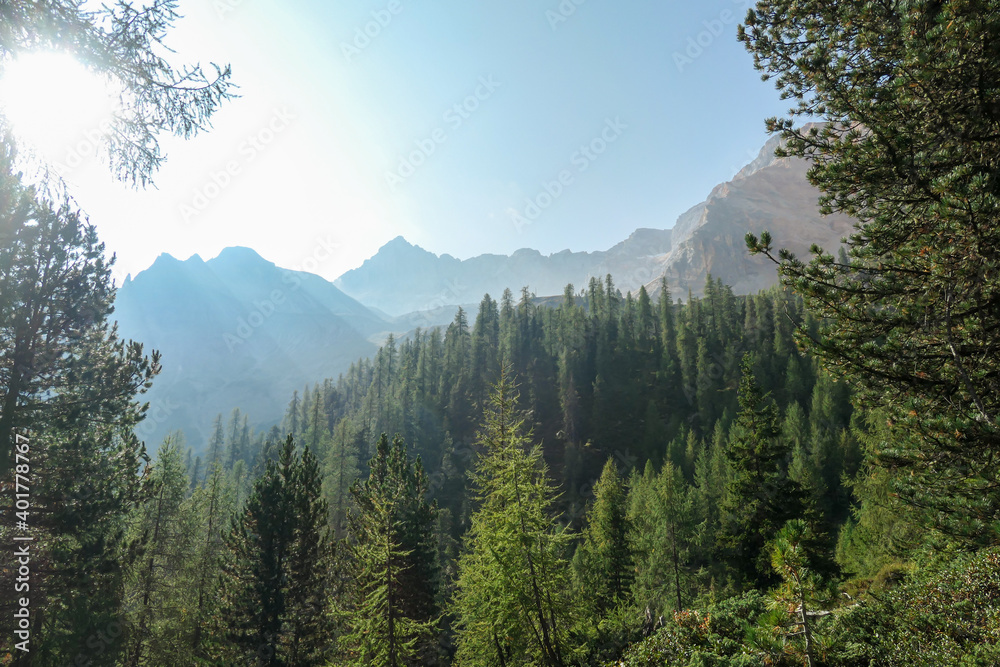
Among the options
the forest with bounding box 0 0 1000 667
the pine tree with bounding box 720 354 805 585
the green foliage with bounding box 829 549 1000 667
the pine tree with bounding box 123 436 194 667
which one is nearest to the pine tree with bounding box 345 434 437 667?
the forest with bounding box 0 0 1000 667

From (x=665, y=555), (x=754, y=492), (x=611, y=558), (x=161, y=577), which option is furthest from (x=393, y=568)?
(x=665, y=555)

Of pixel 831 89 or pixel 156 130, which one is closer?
pixel 156 130

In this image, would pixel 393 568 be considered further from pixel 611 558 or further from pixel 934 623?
pixel 611 558

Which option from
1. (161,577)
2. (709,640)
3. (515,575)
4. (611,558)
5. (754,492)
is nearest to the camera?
(709,640)

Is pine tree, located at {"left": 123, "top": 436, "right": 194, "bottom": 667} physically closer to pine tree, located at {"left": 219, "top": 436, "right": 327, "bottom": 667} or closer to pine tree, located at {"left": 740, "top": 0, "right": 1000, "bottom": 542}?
pine tree, located at {"left": 219, "top": 436, "right": 327, "bottom": 667}

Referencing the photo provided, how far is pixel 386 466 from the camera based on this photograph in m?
25.2

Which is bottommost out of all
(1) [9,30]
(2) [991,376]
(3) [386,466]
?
(3) [386,466]

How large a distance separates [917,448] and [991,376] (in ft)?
4.09

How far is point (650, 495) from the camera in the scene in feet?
111

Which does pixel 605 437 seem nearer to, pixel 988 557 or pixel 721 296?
pixel 721 296

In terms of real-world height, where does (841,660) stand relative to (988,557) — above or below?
below

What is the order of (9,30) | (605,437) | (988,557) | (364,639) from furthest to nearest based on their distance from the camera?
1. (605,437)
2. (364,639)
3. (988,557)
4. (9,30)

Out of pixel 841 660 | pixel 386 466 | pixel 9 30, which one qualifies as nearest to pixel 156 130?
pixel 9 30

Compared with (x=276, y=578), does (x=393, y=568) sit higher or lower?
higher
